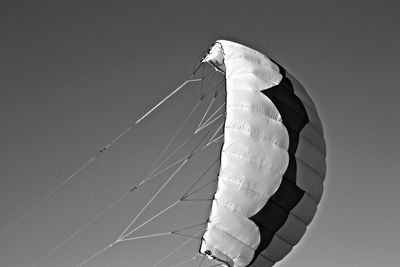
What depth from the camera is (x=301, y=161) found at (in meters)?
27.4

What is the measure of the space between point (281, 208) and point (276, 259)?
183 centimetres

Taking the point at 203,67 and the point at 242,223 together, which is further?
the point at 203,67

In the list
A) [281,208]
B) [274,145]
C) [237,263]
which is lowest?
[237,263]

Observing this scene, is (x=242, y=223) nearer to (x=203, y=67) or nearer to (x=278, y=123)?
(x=278, y=123)

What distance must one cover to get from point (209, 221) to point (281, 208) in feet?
8.67

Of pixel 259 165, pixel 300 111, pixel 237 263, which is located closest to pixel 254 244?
pixel 237 263

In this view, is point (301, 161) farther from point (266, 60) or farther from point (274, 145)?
point (266, 60)

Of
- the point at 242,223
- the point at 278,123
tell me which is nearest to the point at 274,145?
the point at 278,123

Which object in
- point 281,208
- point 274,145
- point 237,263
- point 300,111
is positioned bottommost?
point 237,263

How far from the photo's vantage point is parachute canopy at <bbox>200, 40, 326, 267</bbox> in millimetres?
25578

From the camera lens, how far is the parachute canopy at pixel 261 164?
83.9 feet

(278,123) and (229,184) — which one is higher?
(278,123)

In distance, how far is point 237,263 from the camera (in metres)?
26.1

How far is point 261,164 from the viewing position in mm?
26031
